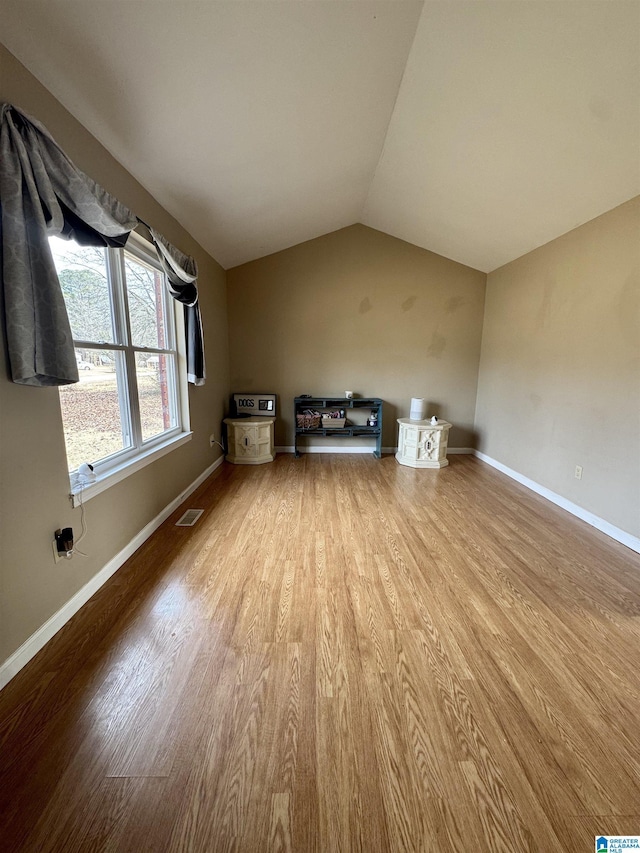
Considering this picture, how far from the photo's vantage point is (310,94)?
1792 mm

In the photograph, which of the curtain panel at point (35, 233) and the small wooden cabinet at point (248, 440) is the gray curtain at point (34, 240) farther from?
the small wooden cabinet at point (248, 440)

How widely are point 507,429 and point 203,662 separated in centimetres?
368

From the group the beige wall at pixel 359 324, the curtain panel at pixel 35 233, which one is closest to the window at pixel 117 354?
the curtain panel at pixel 35 233

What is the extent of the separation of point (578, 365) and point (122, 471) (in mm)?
3518

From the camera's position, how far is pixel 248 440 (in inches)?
153

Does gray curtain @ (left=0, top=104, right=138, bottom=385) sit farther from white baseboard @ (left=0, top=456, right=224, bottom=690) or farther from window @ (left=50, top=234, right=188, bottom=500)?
white baseboard @ (left=0, top=456, right=224, bottom=690)

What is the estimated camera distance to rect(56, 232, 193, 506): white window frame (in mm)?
1742

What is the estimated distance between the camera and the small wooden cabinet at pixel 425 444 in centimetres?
385

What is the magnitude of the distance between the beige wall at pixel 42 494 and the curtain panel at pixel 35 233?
5.6 inches

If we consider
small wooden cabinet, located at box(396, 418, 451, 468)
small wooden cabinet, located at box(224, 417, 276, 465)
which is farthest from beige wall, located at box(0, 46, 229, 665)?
small wooden cabinet, located at box(396, 418, 451, 468)

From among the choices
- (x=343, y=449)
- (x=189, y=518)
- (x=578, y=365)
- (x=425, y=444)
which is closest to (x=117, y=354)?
(x=189, y=518)

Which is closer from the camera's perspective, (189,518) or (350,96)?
(350,96)

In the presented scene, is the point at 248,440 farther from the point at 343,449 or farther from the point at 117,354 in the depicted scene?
the point at 117,354

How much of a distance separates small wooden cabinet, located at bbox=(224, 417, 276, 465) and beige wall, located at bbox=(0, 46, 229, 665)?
1735mm
